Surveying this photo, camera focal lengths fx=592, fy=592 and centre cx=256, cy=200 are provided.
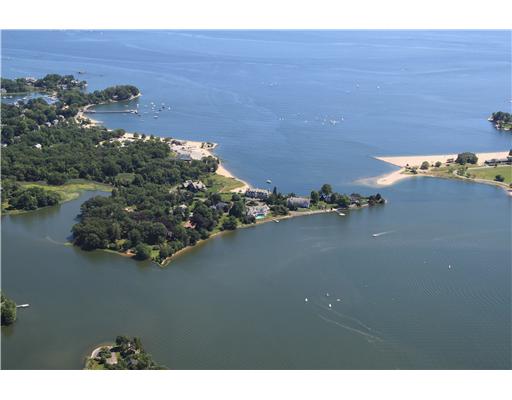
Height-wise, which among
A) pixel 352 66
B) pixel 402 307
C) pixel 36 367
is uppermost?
pixel 352 66

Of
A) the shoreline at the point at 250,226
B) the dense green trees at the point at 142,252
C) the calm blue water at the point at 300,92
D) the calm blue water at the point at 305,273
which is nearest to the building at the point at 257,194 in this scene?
the shoreline at the point at 250,226

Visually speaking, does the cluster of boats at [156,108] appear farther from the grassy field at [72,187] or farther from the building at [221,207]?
the building at [221,207]

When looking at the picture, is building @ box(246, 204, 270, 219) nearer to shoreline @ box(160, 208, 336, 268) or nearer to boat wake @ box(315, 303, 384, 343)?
shoreline @ box(160, 208, 336, 268)

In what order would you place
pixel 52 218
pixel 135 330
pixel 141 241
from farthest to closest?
pixel 52 218
pixel 141 241
pixel 135 330

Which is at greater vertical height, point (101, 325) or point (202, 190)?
point (202, 190)

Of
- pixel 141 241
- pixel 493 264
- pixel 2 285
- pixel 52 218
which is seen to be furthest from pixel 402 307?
pixel 52 218

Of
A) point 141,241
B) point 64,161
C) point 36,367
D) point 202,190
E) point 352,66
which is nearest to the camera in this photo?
point 36,367

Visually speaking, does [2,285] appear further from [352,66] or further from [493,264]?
[352,66]
